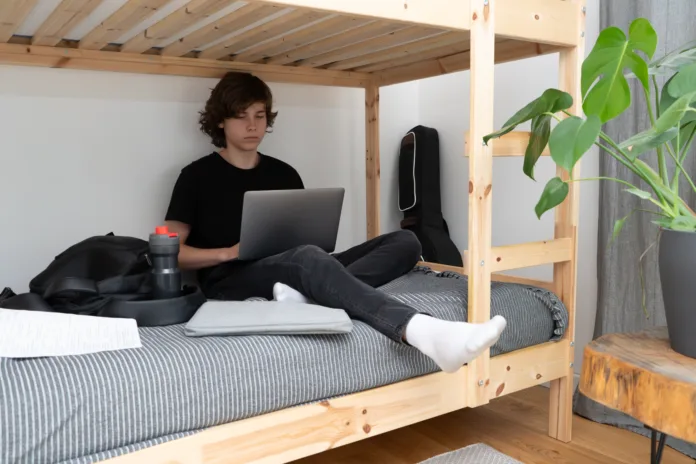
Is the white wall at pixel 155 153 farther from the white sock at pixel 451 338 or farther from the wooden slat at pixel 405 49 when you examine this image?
the white sock at pixel 451 338

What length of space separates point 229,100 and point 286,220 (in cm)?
65

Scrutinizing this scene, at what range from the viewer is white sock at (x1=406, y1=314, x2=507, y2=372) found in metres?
1.27

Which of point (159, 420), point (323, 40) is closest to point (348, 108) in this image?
point (323, 40)

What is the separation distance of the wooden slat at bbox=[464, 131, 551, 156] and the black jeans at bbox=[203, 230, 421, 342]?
413 mm

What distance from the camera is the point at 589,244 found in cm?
213

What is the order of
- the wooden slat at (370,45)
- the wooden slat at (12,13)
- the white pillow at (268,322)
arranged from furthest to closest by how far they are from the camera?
the wooden slat at (370,45), the wooden slat at (12,13), the white pillow at (268,322)

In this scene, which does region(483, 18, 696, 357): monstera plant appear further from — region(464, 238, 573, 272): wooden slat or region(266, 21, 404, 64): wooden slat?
region(266, 21, 404, 64): wooden slat

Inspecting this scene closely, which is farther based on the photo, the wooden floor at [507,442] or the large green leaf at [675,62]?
the wooden floor at [507,442]

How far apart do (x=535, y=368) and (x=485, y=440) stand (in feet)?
0.86

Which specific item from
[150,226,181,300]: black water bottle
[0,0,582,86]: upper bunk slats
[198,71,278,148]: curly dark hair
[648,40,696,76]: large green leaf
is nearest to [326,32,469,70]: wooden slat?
[0,0,582,86]: upper bunk slats

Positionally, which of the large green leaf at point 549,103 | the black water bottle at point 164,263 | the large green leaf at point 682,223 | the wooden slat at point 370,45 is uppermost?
the wooden slat at point 370,45

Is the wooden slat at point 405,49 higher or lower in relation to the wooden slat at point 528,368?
higher

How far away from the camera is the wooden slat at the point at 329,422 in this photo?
1.19m

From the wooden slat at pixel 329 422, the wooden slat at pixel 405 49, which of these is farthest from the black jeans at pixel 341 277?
the wooden slat at pixel 405 49
